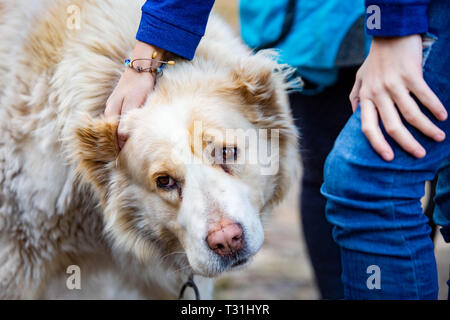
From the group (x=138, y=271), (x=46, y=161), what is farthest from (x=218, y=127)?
(x=138, y=271)

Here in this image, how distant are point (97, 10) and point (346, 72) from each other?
121cm

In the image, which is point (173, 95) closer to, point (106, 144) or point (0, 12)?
point (106, 144)

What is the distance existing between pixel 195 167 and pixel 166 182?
0.15 metres

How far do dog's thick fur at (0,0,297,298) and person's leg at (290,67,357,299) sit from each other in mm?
421

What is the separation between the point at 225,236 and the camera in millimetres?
1761

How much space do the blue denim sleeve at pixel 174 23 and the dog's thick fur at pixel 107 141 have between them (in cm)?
22

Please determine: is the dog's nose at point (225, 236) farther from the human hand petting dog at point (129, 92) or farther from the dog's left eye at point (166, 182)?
the human hand petting dog at point (129, 92)

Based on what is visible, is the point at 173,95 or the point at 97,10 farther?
the point at 97,10

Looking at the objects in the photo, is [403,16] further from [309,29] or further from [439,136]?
[309,29]

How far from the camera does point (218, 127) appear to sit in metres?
1.91

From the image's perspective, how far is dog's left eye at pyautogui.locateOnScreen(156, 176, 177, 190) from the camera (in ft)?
6.24

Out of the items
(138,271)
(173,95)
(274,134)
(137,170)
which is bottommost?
(138,271)

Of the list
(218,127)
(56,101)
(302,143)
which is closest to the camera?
(218,127)

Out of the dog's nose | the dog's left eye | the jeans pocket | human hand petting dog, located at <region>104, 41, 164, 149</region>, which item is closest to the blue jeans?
the jeans pocket
